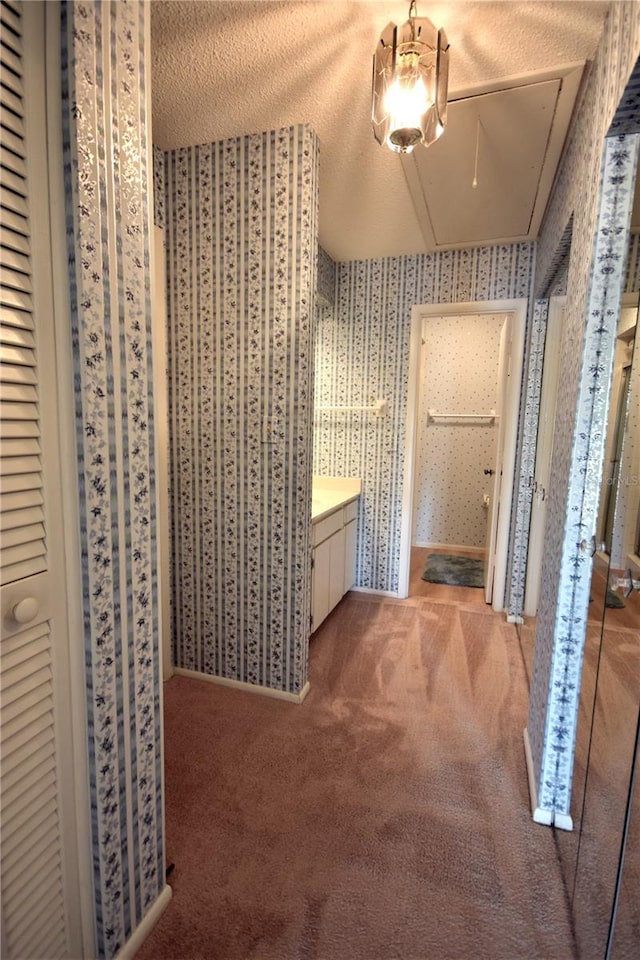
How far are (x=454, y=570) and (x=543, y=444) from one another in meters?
1.75

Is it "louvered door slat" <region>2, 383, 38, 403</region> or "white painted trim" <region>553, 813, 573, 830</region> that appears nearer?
"louvered door slat" <region>2, 383, 38, 403</region>

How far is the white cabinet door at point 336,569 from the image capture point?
9.19 ft

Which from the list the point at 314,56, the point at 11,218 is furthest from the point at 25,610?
the point at 314,56

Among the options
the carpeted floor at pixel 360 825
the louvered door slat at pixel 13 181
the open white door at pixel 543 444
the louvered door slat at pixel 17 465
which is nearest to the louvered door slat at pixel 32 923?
the carpeted floor at pixel 360 825

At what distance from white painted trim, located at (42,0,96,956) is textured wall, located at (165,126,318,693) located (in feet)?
3.71

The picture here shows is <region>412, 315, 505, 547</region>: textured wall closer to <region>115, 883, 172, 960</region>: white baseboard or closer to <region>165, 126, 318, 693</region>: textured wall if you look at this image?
<region>165, 126, 318, 693</region>: textured wall

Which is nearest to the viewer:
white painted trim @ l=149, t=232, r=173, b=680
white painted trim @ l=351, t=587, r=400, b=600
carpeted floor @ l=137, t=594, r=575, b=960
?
carpeted floor @ l=137, t=594, r=575, b=960

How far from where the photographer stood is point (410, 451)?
125 inches

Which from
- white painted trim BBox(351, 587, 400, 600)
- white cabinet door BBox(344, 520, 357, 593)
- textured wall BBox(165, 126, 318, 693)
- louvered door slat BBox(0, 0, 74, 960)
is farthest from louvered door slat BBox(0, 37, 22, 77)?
white painted trim BBox(351, 587, 400, 600)

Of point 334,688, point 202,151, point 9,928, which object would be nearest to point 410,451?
point 334,688

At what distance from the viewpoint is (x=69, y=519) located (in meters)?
0.88

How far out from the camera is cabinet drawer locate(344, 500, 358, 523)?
9.98 ft

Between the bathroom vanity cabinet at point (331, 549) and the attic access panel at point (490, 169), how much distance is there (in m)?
1.75

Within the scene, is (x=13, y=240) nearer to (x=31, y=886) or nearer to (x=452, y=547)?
(x=31, y=886)
